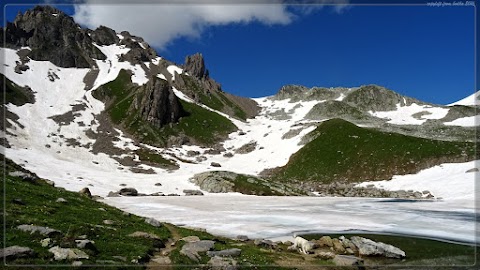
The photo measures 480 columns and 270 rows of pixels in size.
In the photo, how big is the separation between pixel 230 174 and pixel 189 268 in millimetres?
78855

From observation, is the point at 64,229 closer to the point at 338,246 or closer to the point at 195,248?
the point at 195,248

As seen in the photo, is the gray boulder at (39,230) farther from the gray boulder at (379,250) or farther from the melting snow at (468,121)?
the melting snow at (468,121)

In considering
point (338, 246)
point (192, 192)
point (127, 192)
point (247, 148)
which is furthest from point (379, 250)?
point (247, 148)

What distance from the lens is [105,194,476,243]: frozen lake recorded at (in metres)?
40.1

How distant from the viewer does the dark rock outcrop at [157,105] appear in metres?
184

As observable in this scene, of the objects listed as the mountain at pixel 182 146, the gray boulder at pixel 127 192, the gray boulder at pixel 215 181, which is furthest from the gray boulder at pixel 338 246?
the gray boulder at pixel 215 181

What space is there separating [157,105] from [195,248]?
542 feet

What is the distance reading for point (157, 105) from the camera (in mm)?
185000

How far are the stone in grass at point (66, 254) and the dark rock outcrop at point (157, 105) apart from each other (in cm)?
16381

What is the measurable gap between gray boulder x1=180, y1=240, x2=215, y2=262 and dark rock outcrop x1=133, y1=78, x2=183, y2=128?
519 feet

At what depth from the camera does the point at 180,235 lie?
109ft

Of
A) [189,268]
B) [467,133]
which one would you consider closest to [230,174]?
[189,268]

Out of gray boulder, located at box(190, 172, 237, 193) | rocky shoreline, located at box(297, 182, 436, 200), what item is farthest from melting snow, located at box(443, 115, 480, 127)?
gray boulder, located at box(190, 172, 237, 193)

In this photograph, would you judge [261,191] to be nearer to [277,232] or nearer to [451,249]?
[277,232]
